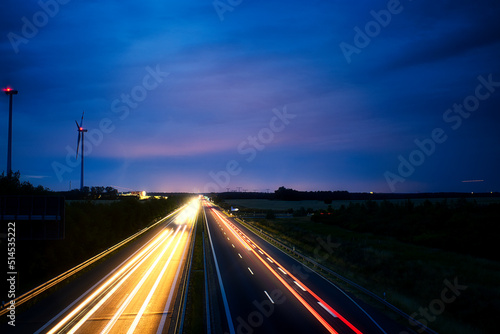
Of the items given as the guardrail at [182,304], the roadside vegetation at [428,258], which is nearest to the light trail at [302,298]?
the roadside vegetation at [428,258]

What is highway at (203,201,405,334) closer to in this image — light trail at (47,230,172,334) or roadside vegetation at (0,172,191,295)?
light trail at (47,230,172,334)

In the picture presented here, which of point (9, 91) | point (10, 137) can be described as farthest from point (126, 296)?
point (9, 91)

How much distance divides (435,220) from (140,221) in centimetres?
6298

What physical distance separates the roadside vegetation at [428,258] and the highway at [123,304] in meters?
12.7

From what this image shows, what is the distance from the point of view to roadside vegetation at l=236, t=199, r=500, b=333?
2156cm

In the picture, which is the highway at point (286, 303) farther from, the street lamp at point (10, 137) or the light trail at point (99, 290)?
the street lamp at point (10, 137)

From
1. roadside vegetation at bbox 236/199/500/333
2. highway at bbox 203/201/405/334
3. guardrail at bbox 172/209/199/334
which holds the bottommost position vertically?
roadside vegetation at bbox 236/199/500/333

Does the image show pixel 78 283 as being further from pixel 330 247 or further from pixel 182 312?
pixel 330 247

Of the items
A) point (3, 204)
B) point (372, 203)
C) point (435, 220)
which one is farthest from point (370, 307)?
point (372, 203)

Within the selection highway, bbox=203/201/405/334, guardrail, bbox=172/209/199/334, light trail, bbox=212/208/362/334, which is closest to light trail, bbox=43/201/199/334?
guardrail, bbox=172/209/199/334

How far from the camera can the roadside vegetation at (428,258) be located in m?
21.6

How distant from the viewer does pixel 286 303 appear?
2008cm

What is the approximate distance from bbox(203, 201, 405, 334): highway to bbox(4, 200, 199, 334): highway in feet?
12.4

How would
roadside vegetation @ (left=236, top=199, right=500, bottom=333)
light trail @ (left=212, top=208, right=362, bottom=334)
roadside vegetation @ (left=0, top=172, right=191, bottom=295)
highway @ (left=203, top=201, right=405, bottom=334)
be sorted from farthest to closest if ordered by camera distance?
roadside vegetation @ (left=0, top=172, right=191, bottom=295), roadside vegetation @ (left=236, top=199, right=500, bottom=333), light trail @ (left=212, top=208, right=362, bottom=334), highway @ (left=203, top=201, right=405, bottom=334)
